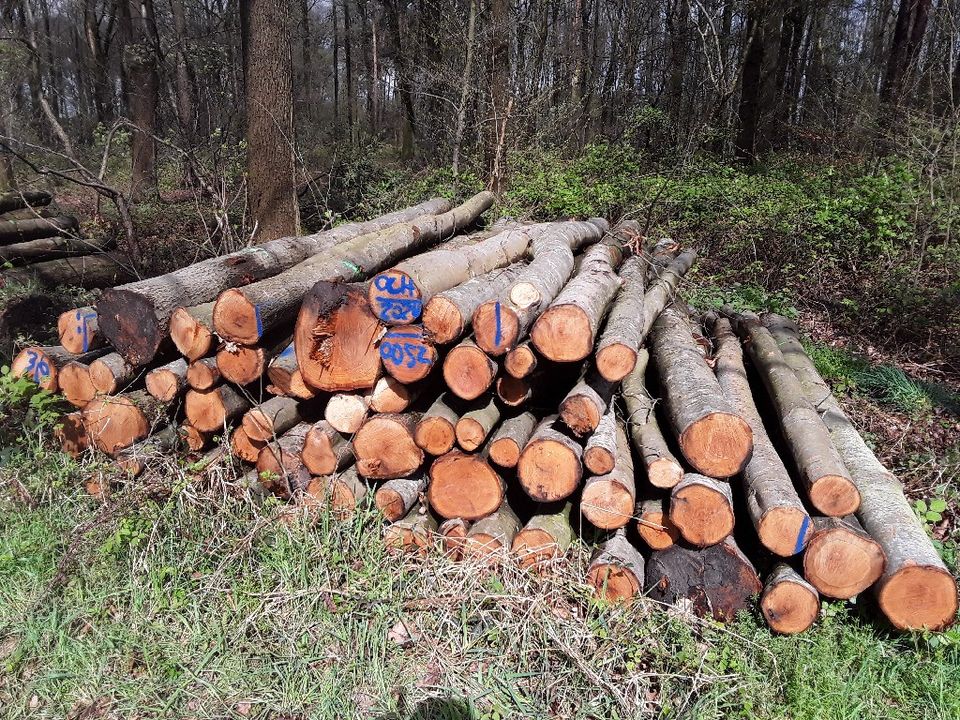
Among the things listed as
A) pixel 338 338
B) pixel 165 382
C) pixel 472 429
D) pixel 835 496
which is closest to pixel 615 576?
pixel 472 429

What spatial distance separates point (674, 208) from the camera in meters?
10.2

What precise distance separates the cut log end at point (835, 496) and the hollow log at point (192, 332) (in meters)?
3.69

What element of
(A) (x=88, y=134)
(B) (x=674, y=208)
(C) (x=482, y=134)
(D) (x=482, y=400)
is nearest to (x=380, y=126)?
(A) (x=88, y=134)

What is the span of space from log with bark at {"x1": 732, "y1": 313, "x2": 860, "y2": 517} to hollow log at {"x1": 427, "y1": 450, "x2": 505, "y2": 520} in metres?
1.72

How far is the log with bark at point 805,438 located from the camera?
3271 mm

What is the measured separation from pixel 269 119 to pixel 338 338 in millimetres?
5420

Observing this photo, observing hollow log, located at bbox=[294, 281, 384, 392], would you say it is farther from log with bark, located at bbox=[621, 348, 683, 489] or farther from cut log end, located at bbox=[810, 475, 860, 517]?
cut log end, located at bbox=[810, 475, 860, 517]

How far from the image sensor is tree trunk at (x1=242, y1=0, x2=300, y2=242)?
25.1ft

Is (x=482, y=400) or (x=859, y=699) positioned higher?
(x=482, y=400)

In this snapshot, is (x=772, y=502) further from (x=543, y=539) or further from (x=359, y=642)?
(x=359, y=642)

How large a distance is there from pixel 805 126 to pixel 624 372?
14481mm

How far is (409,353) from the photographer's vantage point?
11.6 ft

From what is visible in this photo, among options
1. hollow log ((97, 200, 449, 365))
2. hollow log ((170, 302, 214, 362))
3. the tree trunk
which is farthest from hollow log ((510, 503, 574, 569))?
the tree trunk

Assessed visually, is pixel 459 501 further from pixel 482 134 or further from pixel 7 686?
pixel 482 134
